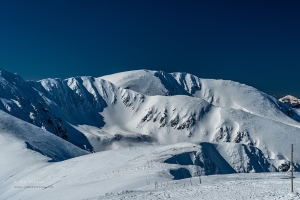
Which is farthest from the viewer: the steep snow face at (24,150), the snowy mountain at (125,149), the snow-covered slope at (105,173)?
the steep snow face at (24,150)

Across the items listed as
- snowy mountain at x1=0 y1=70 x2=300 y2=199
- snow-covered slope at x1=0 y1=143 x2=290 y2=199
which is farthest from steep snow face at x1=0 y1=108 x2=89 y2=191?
snow-covered slope at x1=0 y1=143 x2=290 y2=199

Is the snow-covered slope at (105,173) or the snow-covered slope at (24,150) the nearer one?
the snow-covered slope at (105,173)

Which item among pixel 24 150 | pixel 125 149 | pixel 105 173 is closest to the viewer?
pixel 105 173

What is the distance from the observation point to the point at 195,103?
636 ft

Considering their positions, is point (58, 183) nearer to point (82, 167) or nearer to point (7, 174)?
point (82, 167)

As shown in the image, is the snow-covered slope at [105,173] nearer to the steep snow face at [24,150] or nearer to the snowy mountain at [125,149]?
the snowy mountain at [125,149]

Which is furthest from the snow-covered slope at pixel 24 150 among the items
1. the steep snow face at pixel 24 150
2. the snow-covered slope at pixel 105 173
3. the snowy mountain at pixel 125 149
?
the snow-covered slope at pixel 105 173

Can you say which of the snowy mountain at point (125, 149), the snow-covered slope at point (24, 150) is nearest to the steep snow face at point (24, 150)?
the snow-covered slope at point (24, 150)

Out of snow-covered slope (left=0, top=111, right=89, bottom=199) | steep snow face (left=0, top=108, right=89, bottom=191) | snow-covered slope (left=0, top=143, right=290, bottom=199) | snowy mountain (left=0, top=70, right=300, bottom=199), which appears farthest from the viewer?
steep snow face (left=0, top=108, right=89, bottom=191)

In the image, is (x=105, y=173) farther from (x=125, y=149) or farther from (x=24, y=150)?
(x=24, y=150)

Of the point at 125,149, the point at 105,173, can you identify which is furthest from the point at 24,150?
the point at 105,173

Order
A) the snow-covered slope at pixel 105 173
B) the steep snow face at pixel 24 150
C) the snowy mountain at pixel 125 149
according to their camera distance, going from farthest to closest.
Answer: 1. the steep snow face at pixel 24 150
2. the snowy mountain at pixel 125 149
3. the snow-covered slope at pixel 105 173

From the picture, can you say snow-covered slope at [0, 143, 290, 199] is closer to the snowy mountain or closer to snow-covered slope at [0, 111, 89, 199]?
the snowy mountain

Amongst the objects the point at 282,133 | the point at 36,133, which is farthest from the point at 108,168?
the point at 282,133
